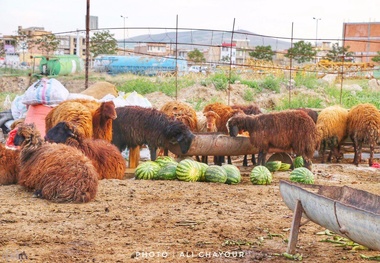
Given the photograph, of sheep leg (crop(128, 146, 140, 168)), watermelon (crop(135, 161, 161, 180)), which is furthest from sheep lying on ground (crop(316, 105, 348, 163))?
watermelon (crop(135, 161, 161, 180))

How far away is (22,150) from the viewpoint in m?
10.2

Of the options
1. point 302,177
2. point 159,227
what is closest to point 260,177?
point 302,177

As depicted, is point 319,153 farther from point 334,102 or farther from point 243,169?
point 334,102

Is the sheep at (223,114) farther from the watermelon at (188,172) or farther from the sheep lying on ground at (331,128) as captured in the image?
the watermelon at (188,172)

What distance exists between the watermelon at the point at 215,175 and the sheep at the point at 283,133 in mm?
2390

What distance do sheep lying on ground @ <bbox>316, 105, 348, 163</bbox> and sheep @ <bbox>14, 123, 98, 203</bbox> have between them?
26.1ft

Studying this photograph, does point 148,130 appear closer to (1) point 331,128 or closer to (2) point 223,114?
(2) point 223,114

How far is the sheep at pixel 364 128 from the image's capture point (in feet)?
51.5

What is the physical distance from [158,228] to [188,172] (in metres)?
3.63

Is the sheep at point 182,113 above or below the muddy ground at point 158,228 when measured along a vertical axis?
above

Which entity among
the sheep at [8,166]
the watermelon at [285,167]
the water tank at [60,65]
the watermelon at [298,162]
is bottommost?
the watermelon at [285,167]

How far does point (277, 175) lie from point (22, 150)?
5403mm

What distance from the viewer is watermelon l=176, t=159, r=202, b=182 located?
37.6 feet

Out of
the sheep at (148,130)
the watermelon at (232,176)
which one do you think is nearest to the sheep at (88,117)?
the sheep at (148,130)
